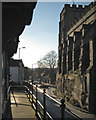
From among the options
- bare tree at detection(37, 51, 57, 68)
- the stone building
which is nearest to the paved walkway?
the stone building

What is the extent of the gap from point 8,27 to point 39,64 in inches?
2478

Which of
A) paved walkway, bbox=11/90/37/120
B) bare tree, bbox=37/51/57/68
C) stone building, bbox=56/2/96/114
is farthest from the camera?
bare tree, bbox=37/51/57/68

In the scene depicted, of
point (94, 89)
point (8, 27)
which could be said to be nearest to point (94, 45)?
point (94, 89)

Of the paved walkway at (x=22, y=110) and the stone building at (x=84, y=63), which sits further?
the stone building at (x=84, y=63)

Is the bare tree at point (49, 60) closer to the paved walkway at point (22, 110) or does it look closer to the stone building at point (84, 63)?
the stone building at point (84, 63)

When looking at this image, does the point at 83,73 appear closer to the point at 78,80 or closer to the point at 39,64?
the point at 78,80

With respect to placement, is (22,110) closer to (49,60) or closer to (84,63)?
(84,63)

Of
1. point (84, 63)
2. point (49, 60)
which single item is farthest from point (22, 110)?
point (49, 60)

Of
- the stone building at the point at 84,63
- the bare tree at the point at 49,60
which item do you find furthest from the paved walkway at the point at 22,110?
the bare tree at the point at 49,60

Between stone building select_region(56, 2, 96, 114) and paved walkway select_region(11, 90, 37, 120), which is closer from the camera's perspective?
paved walkway select_region(11, 90, 37, 120)

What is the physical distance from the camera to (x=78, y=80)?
24.1 meters

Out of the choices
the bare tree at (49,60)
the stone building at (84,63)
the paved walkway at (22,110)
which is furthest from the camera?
the bare tree at (49,60)

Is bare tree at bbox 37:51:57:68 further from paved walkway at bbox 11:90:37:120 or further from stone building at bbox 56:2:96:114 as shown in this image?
paved walkway at bbox 11:90:37:120

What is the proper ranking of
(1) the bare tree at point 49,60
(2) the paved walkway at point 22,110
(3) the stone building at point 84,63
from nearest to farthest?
(2) the paved walkway at point 22,110 < (3) the stone building at point 84,63 < (1) the bare tree at point 49,60
